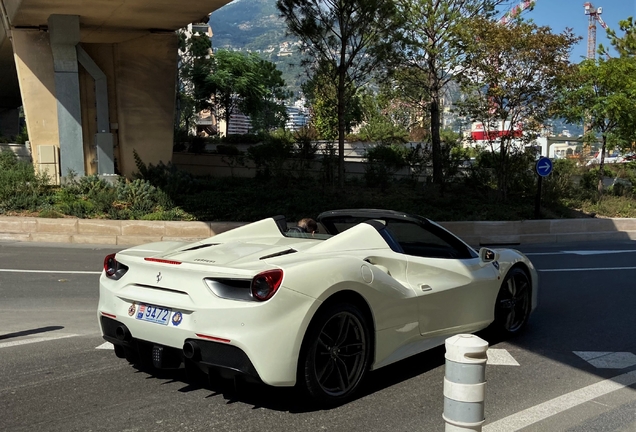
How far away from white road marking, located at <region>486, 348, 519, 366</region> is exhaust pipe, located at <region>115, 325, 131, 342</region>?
3091 millimetres

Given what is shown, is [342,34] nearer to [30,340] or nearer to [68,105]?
[68,105]

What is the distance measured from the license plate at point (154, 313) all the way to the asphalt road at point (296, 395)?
61 cm

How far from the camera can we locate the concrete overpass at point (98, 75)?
17906 mm

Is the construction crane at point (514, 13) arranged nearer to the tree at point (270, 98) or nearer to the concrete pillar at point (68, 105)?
the concrete pillar at point (68, 105)

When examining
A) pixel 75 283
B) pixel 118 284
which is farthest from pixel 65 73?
pixel 118 284

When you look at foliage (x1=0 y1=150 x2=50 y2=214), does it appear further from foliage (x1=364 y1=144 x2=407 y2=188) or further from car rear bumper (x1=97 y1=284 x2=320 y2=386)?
car rear bumper (x1=97 y1=284 x2=320 y2=386)

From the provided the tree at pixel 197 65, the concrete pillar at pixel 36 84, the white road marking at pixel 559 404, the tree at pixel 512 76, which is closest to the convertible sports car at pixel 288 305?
the white road marking at pixel 559 404

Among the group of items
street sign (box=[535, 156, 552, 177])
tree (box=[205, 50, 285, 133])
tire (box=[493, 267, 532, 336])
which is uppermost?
tree (box=[205, 50, 285, 133])

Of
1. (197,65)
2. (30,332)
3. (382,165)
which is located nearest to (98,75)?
(382,165)

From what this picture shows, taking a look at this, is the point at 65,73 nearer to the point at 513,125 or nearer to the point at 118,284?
the point at 513,125

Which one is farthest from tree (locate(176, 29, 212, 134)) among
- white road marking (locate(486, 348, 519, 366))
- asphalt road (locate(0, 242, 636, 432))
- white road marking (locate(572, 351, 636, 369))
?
white road marking (locate(572, 351, 636, 369))

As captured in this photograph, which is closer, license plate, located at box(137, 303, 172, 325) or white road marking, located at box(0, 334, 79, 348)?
license plate, located at box(137, 303, 172, 325)

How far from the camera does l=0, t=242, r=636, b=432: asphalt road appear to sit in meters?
4.37

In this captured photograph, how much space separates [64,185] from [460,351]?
679 inches
